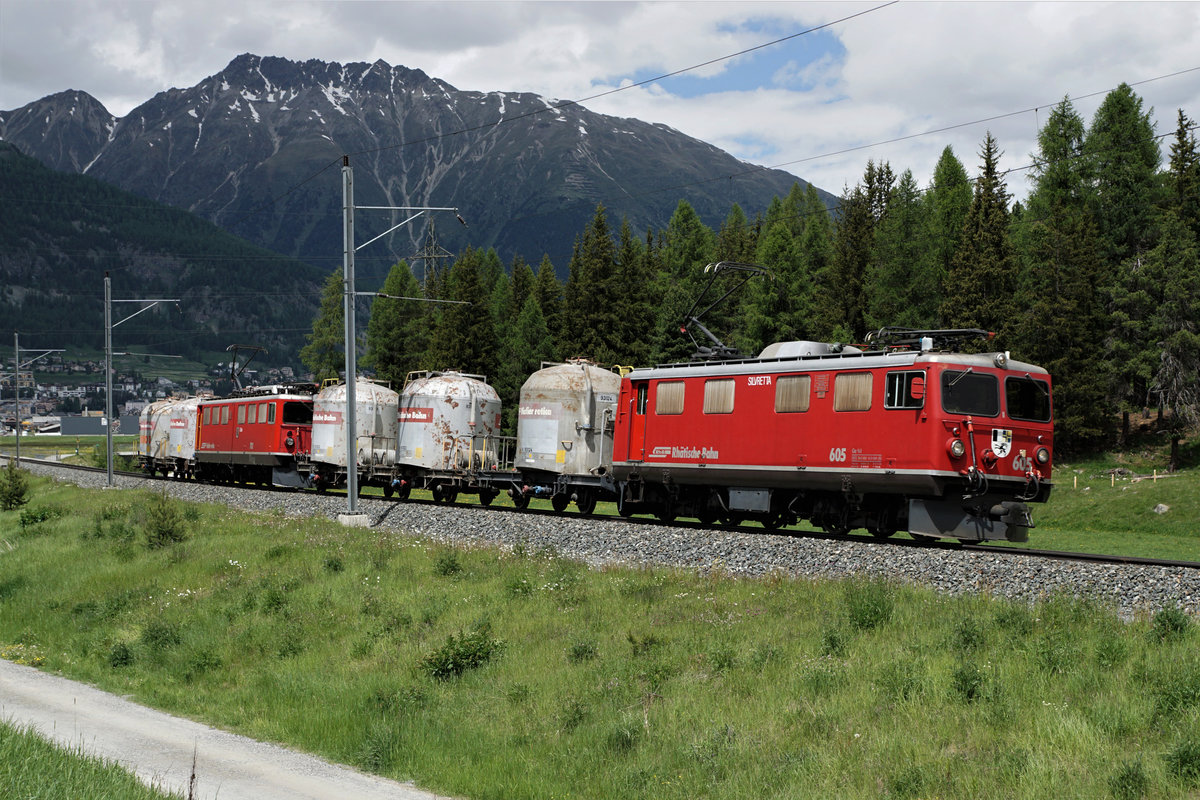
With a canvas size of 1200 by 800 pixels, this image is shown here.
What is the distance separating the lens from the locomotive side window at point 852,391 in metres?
22.4

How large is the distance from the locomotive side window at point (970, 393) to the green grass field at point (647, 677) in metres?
6.29

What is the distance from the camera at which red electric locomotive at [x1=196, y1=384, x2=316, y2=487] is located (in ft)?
157

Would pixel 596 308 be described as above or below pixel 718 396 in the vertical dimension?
above

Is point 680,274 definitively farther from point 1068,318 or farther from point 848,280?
point 1068,318

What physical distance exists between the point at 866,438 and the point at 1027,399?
Result: 11.3 ft

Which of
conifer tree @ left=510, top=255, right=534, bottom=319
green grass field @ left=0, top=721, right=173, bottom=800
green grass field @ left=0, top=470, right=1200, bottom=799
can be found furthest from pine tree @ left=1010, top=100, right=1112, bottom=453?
green grass field @ left=0, top=721, right=173, bottom=800

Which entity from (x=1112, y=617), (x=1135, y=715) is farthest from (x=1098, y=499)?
(x=1135, y=715)

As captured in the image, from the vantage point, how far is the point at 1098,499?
1892 inches

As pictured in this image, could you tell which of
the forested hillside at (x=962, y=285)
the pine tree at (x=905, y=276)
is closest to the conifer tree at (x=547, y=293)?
the forested hillside at (x=962, y=285)

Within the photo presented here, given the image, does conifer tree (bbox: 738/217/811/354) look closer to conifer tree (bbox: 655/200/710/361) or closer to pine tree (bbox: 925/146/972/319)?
conifer tree (bbox: 655/200/710/361)

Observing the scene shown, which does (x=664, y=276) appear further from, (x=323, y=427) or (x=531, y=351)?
(x=323, y=427)

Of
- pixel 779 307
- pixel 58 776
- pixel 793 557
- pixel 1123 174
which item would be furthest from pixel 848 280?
pixel 58 776

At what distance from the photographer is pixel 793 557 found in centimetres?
1948

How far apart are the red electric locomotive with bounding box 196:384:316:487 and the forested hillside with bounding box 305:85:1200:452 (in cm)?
2206
